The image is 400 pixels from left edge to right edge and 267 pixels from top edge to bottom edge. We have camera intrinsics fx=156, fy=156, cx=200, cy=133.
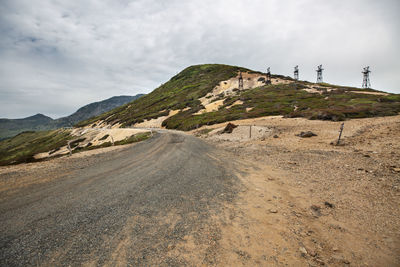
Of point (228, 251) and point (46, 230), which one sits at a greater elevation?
point (46, 230)

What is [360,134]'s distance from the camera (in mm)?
14070

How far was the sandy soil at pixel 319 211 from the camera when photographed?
3734mm

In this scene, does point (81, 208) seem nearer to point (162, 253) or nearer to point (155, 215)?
point (155, 215)

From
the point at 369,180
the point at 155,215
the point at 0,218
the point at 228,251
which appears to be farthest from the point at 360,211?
the point at 0,218

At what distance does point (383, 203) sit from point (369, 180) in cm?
202

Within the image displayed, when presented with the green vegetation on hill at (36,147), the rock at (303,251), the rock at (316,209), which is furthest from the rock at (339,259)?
the green vegetation on hill at (36,147)

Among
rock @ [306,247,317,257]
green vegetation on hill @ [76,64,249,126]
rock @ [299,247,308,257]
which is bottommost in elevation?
rock @ [306,247,317,257]

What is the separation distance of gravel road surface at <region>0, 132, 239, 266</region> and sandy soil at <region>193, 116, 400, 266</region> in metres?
0.87

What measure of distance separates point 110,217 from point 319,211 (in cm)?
700

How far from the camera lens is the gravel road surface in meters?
3.62

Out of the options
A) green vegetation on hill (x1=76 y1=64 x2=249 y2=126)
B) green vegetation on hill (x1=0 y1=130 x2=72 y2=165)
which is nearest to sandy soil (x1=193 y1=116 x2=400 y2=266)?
green vegetation on hill (x1=0 y1=130 x2=72 y2=165)

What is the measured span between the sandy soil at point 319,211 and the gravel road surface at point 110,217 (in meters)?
0.87

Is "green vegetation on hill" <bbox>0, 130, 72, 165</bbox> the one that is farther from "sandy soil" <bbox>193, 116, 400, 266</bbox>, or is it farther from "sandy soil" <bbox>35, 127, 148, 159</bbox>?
"sandy soil" <bbox>193, 116, 400, 266</bbox>

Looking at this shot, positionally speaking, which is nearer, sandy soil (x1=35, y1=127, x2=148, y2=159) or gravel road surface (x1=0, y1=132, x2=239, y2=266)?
gravel road surface (x1=0, y1=132, x2=239, y2=266)
